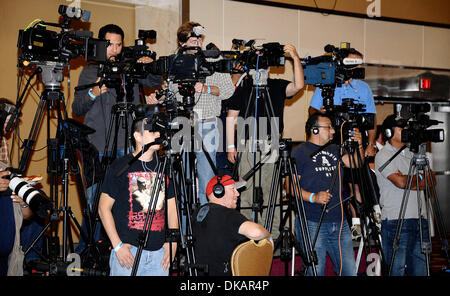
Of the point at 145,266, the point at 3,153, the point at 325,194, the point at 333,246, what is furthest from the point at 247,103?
the point at 3,153

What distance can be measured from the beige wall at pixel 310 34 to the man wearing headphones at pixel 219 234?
10.5ft

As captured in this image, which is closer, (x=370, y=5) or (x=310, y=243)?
(x=310, y=243)

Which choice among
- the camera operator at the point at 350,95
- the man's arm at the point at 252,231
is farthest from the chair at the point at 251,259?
the camera operator at the point at 350,95

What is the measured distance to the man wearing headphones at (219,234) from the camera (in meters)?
3.33

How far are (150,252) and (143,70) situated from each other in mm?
1386

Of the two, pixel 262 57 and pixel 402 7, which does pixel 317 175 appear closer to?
pixel 262 57

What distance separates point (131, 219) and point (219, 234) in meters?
0.56

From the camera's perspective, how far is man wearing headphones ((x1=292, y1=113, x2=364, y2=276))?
4.15 m

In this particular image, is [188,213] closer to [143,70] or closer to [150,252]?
[150,252]

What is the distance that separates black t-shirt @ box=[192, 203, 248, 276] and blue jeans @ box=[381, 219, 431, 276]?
1.80 m

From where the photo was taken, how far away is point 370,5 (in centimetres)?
736

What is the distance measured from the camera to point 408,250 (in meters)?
4.57

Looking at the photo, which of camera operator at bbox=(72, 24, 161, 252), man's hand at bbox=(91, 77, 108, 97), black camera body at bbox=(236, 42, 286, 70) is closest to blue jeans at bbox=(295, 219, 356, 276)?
black camera body at bbox=(236, 42, 286, 70)
